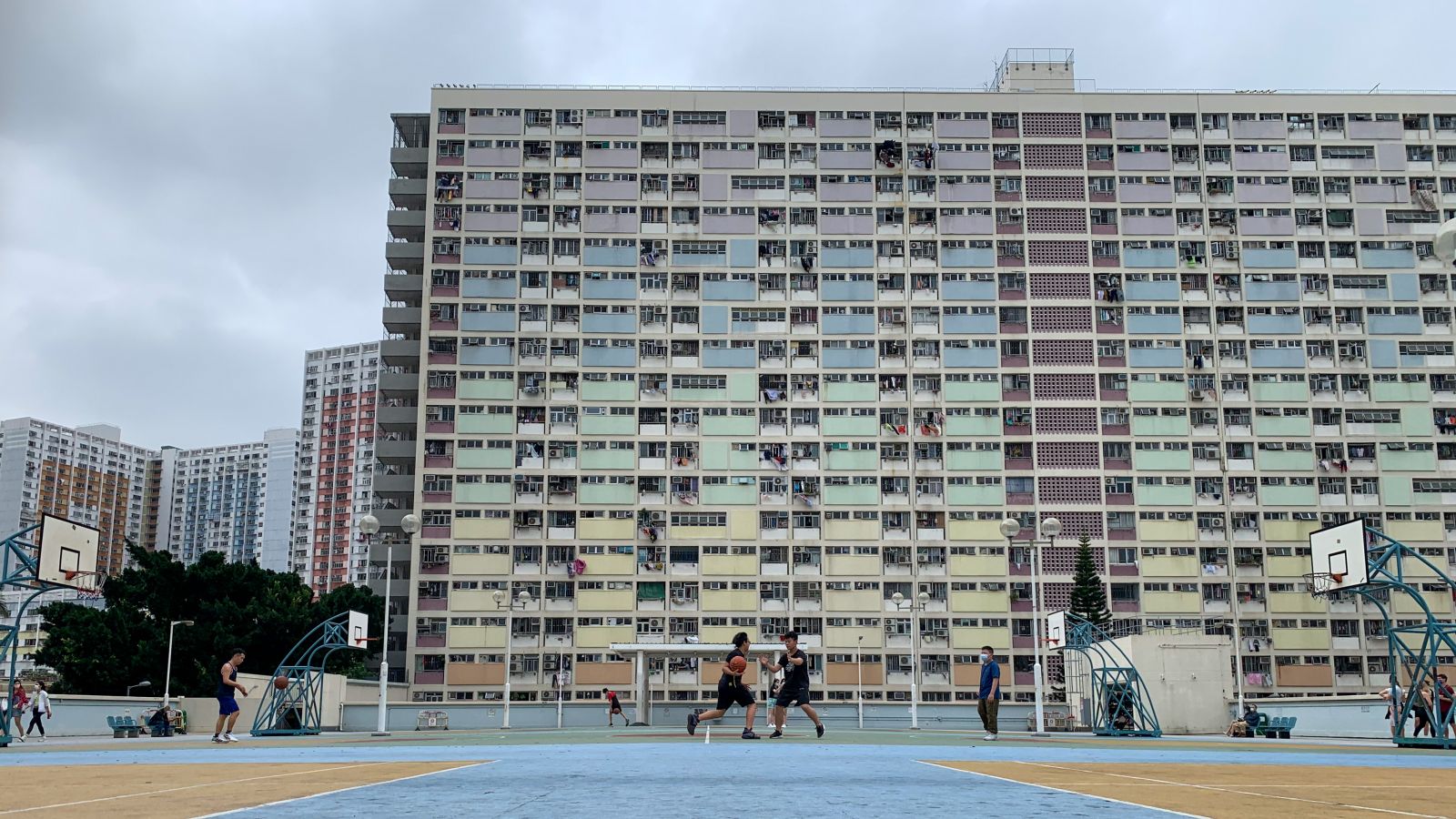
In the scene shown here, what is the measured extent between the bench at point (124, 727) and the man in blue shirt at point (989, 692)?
82.3 ft

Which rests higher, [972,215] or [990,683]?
[972,215]

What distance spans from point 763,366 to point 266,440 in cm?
13266

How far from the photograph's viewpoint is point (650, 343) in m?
89.8

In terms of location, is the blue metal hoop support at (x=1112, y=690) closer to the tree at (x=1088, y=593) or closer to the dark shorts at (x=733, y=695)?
the dark shorts at (x=733, y=695)

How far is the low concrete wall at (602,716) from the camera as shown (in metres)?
51.5

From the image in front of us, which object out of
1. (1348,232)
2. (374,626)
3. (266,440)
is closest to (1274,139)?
(1348,232)

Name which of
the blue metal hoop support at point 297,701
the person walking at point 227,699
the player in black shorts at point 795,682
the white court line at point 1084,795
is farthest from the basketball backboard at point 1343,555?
the blue metal hoop support at point 297,701

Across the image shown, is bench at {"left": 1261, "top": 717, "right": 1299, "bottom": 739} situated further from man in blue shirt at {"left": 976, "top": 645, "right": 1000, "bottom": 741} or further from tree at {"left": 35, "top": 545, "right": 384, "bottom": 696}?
tree at {"left": 35, "top": 545, "right": 384, "bottom": 696}

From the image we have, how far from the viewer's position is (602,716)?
58844mm

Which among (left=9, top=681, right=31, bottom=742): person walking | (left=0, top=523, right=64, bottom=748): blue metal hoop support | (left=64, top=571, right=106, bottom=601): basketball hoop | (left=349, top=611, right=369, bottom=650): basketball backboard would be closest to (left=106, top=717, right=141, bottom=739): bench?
(left=9, top=681, right=31, bottom=742): person walking

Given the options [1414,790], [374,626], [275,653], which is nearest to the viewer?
[1414,790]

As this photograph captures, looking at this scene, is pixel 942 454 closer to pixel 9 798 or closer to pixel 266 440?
pixel 9 798

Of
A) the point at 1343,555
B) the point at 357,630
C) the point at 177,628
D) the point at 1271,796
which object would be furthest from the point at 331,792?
the point at 177,628

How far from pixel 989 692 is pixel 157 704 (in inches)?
1316
